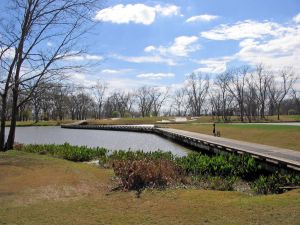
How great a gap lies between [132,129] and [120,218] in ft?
186

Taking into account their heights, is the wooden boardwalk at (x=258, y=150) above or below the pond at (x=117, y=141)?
above

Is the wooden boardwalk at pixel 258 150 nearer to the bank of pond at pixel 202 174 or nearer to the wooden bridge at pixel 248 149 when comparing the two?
the wooden bridge at pixel 248 149

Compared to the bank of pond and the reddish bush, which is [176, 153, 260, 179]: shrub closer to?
the bank of pond

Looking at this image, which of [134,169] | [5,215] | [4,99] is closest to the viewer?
[5,215]

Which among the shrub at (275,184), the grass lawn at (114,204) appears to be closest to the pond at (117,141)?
the grass lawn at (114,204)

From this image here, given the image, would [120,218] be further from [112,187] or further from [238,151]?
[238,151]

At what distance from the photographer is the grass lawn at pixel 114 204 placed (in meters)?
7.27

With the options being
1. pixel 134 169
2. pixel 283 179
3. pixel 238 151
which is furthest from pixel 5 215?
pixel 238 151

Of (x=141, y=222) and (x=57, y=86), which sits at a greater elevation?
(x=57, y=86)

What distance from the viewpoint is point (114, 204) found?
30.2 feet

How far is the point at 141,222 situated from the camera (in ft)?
23.9

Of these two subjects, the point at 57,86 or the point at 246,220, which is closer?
the point at 246,220

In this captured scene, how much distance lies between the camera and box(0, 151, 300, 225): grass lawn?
7273 millimetres

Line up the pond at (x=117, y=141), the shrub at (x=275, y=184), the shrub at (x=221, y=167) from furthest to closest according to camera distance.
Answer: the pond at (x=117, y=141) < the shrub at (x=221, y=167) < the shrub at (x=275, y=184)
